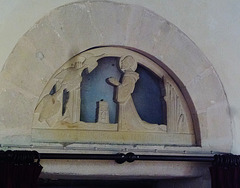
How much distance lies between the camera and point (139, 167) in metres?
1.96

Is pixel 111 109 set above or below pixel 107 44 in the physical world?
below

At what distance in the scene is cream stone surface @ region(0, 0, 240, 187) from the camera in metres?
1.77

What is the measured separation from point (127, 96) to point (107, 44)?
0.82ft

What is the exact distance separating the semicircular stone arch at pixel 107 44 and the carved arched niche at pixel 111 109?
45 millimetres

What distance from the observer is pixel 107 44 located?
1.94m

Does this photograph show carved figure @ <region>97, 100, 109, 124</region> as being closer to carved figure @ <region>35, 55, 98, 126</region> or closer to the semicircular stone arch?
carved figure @ <region>35, 55, 98, 126</region>

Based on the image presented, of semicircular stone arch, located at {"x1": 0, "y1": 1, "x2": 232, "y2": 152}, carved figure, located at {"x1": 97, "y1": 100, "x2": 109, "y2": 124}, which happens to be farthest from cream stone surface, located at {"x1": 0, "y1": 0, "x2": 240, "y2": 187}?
carved figure, located at {"x1": 97, "y1": 100, "x2": 109, "y2": 124}

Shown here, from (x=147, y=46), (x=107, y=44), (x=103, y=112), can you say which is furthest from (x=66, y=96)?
(x=147, y=46)

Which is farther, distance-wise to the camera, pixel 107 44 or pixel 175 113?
pixel 175 113

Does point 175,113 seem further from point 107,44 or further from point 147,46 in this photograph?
point 107,44

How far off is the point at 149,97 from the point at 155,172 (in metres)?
0.35

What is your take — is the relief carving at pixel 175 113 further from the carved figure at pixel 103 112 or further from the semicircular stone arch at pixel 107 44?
the carved figure at pixel 103 112

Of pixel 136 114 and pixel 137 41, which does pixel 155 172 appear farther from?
pixel 137 41

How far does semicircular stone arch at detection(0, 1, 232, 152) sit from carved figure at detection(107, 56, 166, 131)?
0.28 ft
